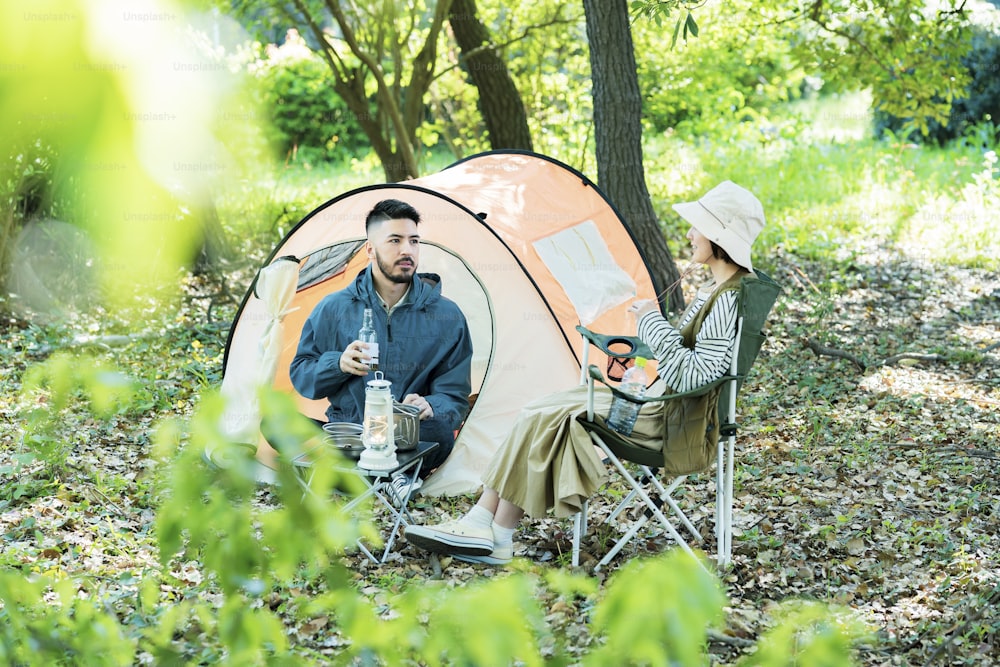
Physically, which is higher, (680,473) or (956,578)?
(680,473)

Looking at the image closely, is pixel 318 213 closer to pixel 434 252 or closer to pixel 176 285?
pixel 434 252

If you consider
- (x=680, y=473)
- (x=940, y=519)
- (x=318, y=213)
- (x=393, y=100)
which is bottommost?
(x=940, y=519)

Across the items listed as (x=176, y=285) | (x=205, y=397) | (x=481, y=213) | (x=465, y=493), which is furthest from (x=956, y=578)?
(x=176, y=285)

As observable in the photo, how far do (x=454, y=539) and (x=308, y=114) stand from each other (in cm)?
1167

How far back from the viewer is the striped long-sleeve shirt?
3.02 meters

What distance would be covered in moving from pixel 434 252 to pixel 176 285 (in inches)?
116

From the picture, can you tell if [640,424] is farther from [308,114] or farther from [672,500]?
[308,114]

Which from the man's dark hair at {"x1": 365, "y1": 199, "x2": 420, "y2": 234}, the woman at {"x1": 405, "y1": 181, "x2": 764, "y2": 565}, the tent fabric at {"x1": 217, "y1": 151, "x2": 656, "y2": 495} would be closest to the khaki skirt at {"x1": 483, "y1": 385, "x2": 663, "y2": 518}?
the woman at {"x1": 405, "y1": 181, "x2": 764, "y2": 565}

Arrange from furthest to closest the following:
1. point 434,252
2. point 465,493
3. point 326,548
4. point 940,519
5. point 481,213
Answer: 1. point 434,252
2. point 481,213
3. point 465,493
4. point 940,519
5. point 326,548

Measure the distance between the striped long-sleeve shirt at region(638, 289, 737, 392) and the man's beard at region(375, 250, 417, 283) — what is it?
1129 millimetres

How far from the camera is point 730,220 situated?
310 cm

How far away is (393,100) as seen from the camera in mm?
7434

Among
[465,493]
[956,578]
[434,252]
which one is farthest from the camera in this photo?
[434,252]

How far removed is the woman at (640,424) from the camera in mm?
3029
